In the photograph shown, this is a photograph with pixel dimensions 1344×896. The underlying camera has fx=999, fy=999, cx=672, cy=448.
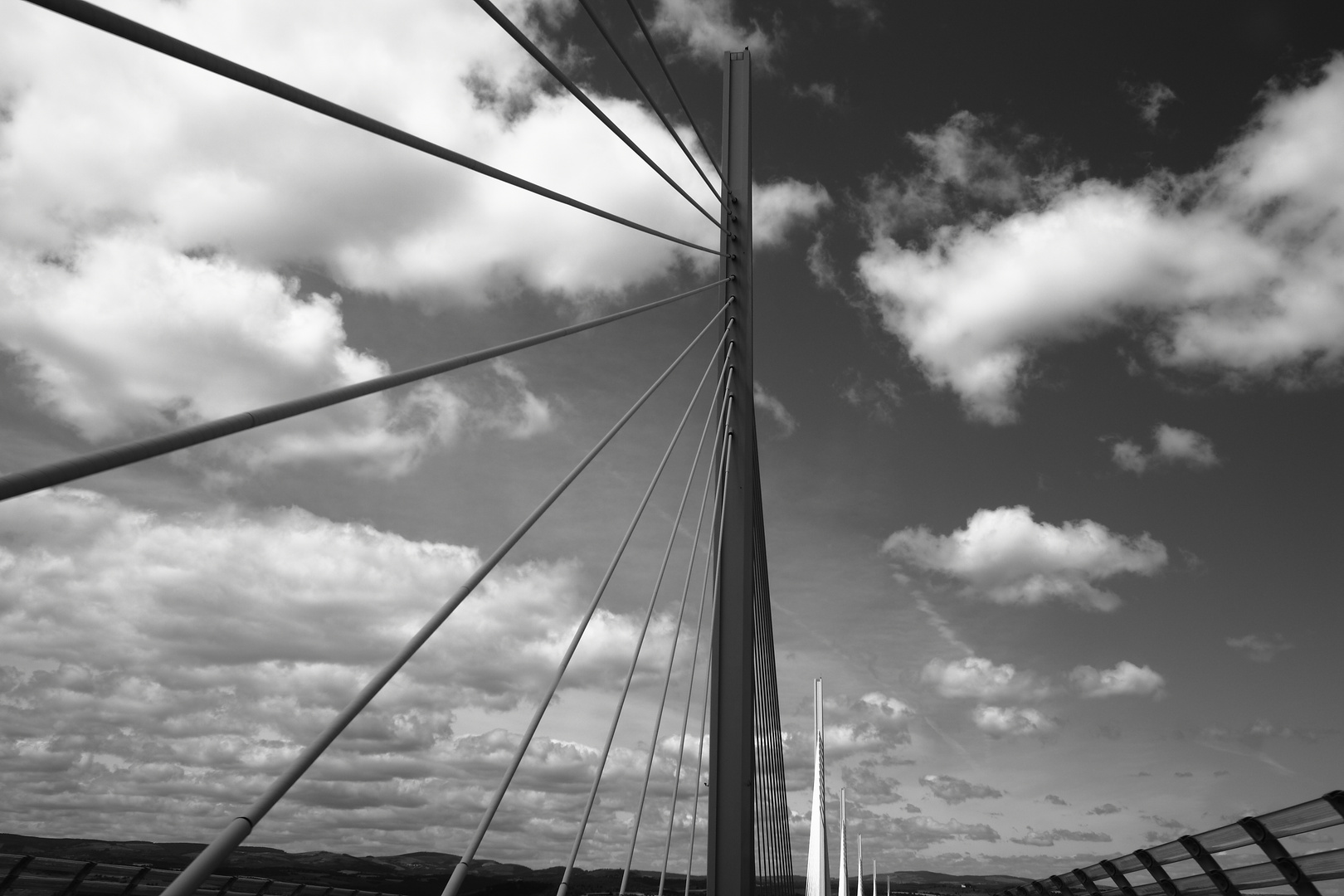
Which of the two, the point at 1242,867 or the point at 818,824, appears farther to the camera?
the point at 818,824

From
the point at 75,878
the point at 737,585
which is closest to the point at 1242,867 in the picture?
the point at 737,585

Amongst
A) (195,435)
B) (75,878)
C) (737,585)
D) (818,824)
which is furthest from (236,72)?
(818,824)

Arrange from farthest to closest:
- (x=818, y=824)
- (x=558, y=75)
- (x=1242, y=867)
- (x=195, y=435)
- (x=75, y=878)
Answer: (x=818, y=824), (x=75, y=878), (x=1242, y=867), (x=558, y=75), (x=195, y=435)

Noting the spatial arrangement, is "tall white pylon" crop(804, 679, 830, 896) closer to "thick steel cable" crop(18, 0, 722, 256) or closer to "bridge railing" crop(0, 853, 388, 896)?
"bridge railing" crop(0, 853, 388, 896)

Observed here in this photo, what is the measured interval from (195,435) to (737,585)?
14.0 ft

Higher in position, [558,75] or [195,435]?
[558,75]

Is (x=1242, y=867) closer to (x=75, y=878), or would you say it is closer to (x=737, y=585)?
(x=737, y=585)

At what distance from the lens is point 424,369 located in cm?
259

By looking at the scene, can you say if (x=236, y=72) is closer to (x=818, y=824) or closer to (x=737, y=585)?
(x=737, y=585)

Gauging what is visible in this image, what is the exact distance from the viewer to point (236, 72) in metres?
1.96

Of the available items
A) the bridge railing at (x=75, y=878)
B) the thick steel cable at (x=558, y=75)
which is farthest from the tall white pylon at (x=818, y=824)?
the thick steel cable at (x=558, y=75)

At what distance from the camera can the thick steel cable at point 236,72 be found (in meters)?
1.61

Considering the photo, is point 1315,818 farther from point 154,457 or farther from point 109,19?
point 109,19

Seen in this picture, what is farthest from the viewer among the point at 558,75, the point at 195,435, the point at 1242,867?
the point at 1242,867
